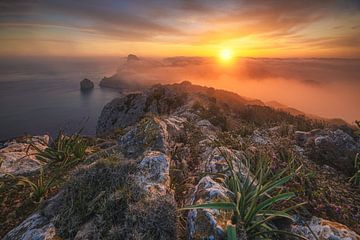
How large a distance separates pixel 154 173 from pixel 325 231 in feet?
9.54

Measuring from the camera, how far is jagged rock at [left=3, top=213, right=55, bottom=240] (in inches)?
127

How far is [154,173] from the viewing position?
407 centimetres

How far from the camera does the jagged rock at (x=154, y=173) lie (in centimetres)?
357

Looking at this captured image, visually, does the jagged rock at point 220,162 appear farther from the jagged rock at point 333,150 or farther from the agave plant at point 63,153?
the agave plant at point 63,153

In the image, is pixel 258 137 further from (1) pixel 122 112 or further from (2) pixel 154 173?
(1) pixel 122 112

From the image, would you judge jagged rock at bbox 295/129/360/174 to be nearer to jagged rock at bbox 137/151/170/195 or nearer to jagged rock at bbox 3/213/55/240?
jagged rock at bbox 137/151/170/195

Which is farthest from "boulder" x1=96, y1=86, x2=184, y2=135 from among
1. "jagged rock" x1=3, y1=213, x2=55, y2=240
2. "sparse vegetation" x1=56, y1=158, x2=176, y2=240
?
"jagged rock" x1=3, y1=213, x2=55, y2=240

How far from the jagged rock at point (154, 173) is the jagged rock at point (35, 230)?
1.48 m

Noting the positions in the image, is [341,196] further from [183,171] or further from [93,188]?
[93,188]

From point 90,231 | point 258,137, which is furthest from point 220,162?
point 258,137

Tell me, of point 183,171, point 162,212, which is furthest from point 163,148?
point 162,212

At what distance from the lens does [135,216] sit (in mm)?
2936

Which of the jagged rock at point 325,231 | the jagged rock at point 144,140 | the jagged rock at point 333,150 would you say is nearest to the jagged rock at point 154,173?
the jagged rock at point 144,140

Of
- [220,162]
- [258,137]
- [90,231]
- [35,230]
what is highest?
[90,231]
